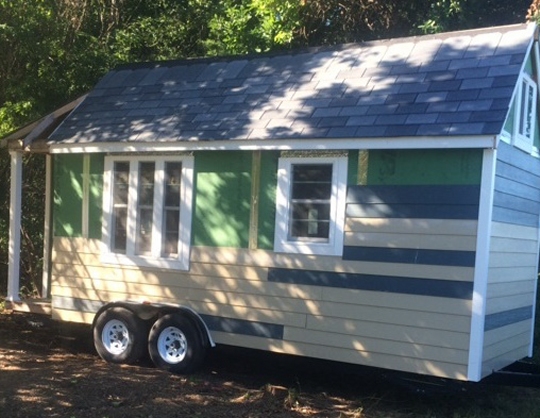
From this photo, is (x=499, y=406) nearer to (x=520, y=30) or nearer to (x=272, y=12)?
(x=520, y=30)

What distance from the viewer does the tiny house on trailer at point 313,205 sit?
306 inches

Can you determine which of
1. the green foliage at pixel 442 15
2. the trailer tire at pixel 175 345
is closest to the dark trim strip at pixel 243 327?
the trailer tire at pixel 175 345

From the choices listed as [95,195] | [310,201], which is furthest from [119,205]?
[310,201]

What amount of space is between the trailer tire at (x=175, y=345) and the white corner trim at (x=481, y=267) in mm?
3475

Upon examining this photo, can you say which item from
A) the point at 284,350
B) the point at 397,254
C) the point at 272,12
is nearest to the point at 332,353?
the point at 284,350

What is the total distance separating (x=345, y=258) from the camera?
834 centimetres

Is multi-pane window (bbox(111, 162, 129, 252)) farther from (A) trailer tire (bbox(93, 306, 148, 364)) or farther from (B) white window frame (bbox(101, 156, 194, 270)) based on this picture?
(A) trailer tire (bbox(93, 306, 148, 364))

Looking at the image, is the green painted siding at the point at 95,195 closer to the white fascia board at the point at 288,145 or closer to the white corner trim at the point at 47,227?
the white fascia board at the point at 288,145

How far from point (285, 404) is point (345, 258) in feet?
5.88

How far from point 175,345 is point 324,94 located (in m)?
3.80

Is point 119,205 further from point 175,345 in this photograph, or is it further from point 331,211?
point 331,211

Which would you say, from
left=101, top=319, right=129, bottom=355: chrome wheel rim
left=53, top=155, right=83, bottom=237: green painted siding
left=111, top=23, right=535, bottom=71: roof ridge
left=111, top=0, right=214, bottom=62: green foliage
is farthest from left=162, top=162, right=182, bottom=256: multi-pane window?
left=111, top=0, right=214, bottom=62: green foliage

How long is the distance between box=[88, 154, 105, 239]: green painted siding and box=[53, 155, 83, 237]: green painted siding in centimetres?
19

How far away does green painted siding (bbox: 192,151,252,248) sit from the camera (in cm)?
912
